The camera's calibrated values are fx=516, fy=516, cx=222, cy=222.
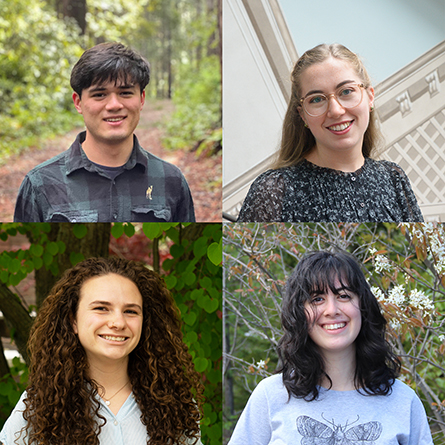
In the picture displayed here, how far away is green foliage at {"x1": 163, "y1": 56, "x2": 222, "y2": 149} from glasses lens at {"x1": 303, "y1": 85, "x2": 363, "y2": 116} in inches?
32.1

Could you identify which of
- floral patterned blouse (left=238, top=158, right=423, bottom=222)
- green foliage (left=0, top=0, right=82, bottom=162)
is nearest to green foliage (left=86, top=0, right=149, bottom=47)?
green foliage (left=0, top=0, right=82, bottom=162)

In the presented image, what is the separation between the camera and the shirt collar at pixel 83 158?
2.46m

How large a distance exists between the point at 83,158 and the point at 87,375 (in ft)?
3.50

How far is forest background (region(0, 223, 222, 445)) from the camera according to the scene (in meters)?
2.42

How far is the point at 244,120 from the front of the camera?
8.10 ft

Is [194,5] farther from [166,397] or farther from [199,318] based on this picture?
[166,397]

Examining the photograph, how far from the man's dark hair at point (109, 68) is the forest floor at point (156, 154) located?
18cm

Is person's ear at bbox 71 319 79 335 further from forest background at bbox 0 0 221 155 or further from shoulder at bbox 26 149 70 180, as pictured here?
forest background at bbox 0 0 221 155

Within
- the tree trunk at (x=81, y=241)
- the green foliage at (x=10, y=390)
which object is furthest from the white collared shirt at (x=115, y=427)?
the tree trunk at (x=81, y=241)

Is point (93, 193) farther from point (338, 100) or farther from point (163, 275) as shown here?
point (338, 100)

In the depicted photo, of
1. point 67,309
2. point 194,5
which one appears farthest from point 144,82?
point 67,309

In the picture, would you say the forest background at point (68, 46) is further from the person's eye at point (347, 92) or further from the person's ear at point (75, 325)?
the person's ear at point (75, 325)

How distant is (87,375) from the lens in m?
1.86

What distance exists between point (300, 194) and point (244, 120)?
0.45m
